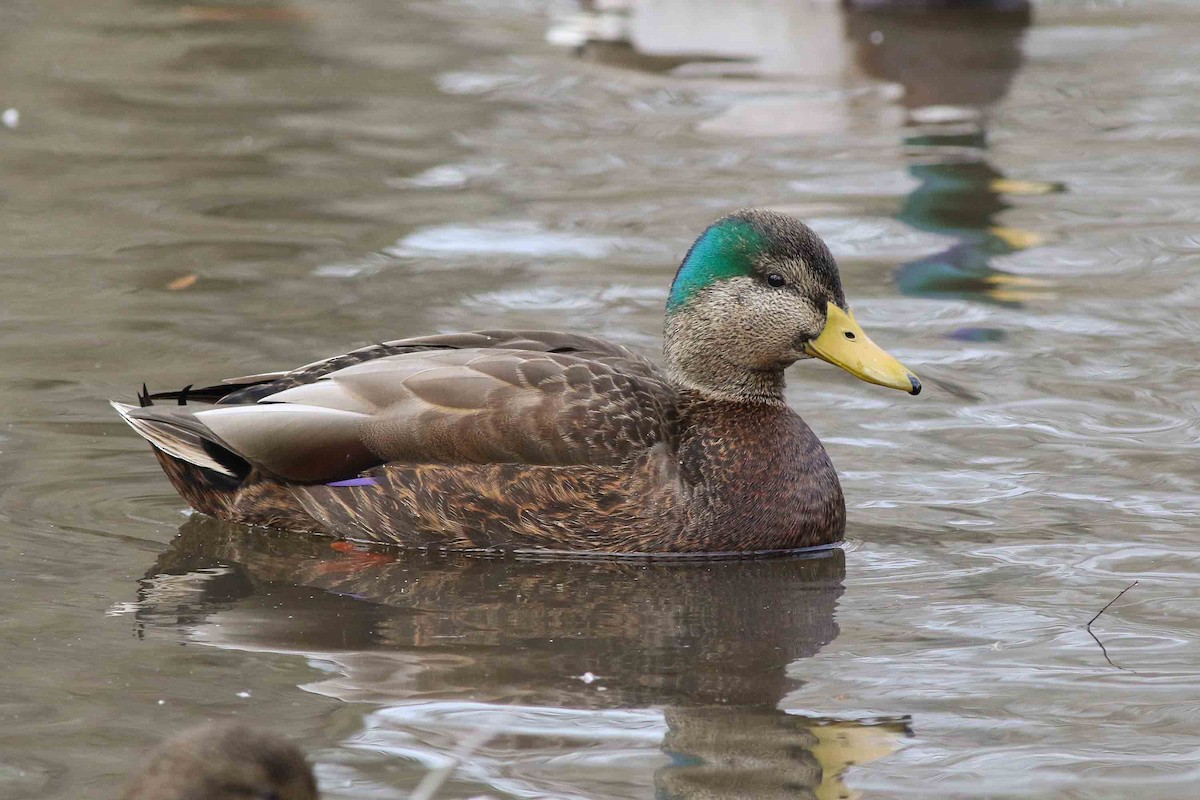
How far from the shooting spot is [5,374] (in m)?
7.63

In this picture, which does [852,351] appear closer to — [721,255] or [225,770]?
[721,255]

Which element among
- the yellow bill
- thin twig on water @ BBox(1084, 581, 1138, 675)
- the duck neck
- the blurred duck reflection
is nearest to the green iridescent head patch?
the duck neck

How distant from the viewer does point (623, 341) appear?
8258mm

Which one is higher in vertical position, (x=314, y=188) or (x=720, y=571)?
(x=314, y=188)

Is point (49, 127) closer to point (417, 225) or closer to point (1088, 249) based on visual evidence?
point (417, 225)

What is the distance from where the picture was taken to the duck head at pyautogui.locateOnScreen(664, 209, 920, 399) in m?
6.38

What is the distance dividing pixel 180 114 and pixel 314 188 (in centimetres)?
191

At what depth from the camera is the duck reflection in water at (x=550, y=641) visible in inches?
189

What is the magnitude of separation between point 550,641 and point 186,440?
1.63 metres

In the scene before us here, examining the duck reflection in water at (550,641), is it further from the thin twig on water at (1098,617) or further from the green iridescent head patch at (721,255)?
the green iridescent head patch at (721,255)

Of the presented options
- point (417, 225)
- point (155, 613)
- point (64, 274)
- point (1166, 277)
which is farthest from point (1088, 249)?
point (155, 613)

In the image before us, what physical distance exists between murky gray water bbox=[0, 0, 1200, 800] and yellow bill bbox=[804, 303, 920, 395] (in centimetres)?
59

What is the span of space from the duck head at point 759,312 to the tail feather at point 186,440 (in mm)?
1565

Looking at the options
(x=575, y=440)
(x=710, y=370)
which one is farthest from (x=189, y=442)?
(x=710, y=370)
